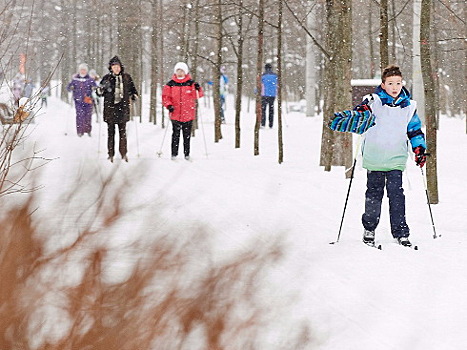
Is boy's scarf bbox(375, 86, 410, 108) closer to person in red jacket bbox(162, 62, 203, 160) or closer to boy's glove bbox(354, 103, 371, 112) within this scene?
boy's glove bbox(354, 103, 371, 112)

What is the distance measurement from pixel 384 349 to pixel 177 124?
9896 mm

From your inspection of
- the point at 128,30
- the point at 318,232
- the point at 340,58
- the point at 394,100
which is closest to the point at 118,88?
the point at 340,58

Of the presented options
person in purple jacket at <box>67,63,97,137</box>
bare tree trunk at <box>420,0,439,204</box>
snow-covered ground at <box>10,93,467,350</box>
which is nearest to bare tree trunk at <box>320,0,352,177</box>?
snow-covered ground at <box>10,93,467,350</box>

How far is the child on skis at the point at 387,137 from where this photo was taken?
7082mm

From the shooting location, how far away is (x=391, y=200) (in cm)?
738

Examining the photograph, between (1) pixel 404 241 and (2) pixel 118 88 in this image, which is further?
(2) pixel 118 88

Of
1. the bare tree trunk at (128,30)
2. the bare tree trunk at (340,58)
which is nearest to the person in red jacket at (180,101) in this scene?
the bare tree trunk at (340,58)

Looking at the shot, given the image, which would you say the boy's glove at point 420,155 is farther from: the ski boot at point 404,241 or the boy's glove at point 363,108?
the ski boot at point 404,241

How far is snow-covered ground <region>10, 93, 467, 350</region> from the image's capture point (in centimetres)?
199

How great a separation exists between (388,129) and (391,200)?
2.15ft

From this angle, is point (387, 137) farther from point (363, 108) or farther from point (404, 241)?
point (404, 241)

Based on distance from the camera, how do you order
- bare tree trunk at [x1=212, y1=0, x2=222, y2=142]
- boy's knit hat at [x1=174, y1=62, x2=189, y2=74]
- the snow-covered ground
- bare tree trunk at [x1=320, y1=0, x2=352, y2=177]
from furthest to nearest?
bare tree trunk at [x1=212, y1=0, x2=222, y2=142], boy's knit hat at [x1=174, y1=62, x2=189, y2=74], bare tree trunk at [x1=320, y1=0, x2=352, y2=177], the snow-covered ground

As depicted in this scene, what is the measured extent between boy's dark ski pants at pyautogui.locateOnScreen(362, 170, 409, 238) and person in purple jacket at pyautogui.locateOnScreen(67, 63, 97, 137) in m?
13.4

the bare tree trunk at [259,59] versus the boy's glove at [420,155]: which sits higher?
the bare tree trunk at [259,59]
